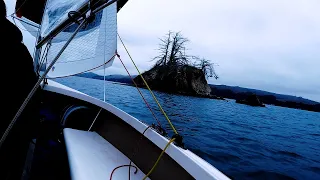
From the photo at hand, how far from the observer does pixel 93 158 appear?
2207mm

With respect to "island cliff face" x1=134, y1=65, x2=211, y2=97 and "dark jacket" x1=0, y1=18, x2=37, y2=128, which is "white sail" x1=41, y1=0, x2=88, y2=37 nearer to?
"dark jacket" x1=0, y1=18, x2=37, y2=128

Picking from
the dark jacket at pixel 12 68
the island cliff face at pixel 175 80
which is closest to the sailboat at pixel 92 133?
the dark jacket at pixel 12 68

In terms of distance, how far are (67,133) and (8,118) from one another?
204 centimetres

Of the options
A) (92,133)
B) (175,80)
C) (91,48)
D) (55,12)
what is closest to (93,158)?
(92,133)

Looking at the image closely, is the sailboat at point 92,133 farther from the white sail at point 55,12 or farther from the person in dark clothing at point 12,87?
the person in dark clothing at point 12,87

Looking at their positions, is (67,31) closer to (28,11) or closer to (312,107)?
(28,11)

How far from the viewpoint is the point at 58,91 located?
165 inches

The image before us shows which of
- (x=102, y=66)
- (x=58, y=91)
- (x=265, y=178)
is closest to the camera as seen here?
(x=102, y=66)

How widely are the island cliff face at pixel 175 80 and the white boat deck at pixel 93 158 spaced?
3906cm

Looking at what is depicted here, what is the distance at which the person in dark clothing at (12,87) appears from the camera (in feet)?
2.97

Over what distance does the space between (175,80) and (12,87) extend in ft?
140

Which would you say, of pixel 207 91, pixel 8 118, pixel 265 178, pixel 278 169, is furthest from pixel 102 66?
pixel 207 91

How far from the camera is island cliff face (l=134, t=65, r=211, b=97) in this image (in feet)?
142

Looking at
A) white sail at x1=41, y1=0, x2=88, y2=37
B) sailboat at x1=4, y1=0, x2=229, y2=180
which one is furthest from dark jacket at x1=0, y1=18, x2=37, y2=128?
white sail at x1=41, y1=0, x2=88, y2=37
